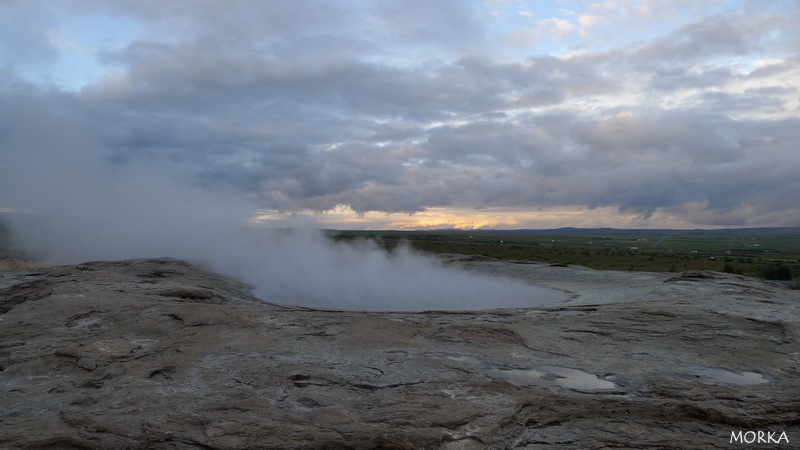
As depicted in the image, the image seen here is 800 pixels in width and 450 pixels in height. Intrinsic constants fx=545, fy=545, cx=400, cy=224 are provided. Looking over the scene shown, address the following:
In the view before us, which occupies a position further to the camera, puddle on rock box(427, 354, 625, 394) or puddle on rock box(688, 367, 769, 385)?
puddle on rock box(688, 367, 769, 385)

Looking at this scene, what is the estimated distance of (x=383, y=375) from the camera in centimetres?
629

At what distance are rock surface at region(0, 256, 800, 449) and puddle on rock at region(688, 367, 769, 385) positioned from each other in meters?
0.04

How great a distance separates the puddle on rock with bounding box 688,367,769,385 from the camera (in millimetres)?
6531

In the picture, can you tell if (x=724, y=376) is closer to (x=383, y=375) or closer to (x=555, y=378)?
(x=555, y=378)

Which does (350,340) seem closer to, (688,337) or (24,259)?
(688,337)

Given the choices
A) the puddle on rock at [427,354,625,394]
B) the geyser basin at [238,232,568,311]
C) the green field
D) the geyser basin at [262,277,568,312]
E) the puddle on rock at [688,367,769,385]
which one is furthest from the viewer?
the green field

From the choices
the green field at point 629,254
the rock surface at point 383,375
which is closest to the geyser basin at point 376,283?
the rock surface at point 383,375

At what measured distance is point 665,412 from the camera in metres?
5.41

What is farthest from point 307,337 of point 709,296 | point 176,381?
point 709,296

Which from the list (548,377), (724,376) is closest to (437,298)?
(548,377)

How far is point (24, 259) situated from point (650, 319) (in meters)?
28.9

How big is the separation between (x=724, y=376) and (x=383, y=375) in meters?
4.27

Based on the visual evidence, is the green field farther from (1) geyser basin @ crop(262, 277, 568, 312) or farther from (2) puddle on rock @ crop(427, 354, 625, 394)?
(2) puddle on rock @ crop(427, 354, 625, 394)

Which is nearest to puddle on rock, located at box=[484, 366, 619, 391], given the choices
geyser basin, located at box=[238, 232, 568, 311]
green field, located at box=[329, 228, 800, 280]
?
geyser basin, located at box=[238, 232, 568, 311]
